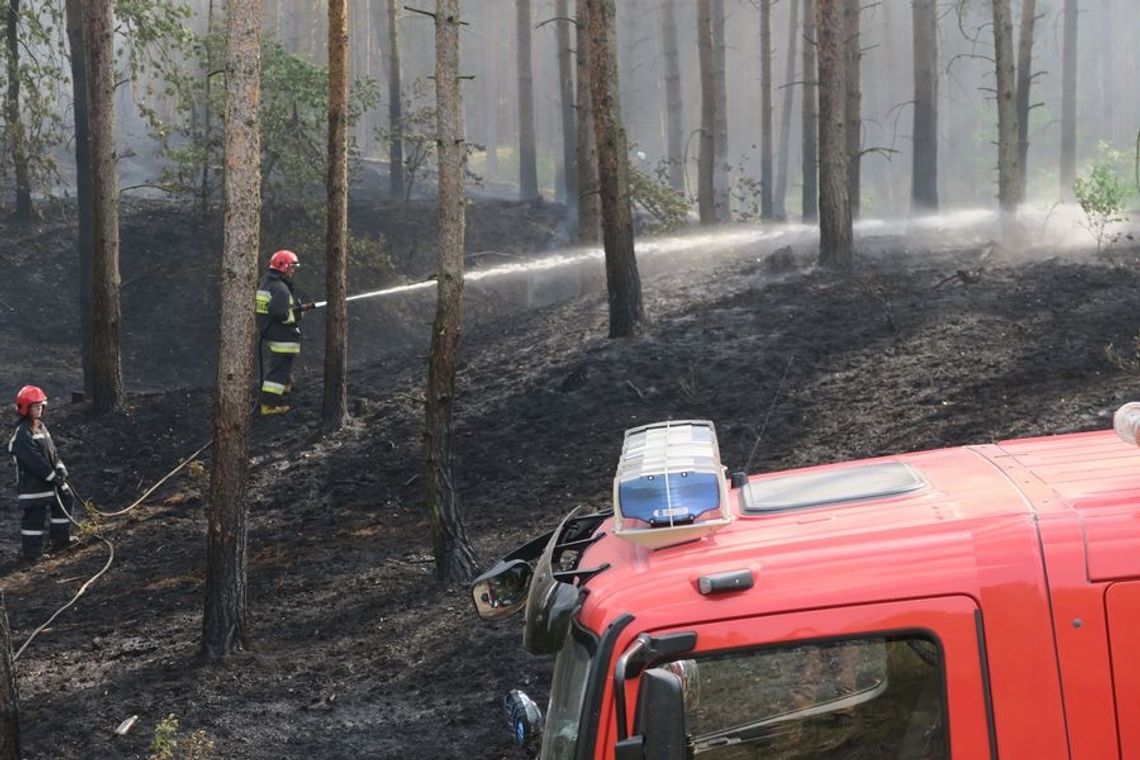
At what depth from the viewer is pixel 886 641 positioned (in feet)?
9.78

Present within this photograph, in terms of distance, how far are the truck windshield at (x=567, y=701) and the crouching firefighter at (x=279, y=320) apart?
11.8 metres

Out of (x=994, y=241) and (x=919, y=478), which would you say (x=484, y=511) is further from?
(x=994, y=241)

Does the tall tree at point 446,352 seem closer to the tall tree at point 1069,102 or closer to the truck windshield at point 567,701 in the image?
the truck windshield at point 567,701

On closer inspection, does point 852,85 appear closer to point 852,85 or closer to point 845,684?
point 852,85

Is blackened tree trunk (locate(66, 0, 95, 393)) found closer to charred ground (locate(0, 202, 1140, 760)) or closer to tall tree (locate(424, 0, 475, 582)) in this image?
charred ground (locate(0, 202, 1140, 760))

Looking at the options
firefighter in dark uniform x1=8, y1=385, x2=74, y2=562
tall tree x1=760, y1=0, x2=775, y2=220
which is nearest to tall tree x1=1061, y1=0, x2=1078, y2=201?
tall tree x1=760, y1=0, x2=775, y2=220

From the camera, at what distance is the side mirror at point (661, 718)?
2.70m

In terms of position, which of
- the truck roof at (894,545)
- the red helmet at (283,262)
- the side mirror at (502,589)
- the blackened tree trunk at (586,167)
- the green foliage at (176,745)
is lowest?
the green foliage at (176,745)

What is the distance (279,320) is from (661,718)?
1291cm

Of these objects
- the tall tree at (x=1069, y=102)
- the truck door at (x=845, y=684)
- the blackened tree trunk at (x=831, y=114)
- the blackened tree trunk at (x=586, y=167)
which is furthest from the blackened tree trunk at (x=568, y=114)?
the truck door at (x=845, y=684)

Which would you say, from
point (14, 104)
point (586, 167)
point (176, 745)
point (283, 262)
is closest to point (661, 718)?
point (176, 745)

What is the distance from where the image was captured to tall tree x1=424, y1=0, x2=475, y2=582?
9859mm

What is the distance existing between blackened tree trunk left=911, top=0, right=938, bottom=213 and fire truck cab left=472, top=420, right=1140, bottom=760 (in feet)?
85.2

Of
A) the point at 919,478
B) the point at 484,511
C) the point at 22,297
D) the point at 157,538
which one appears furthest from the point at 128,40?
the point at 919,478
